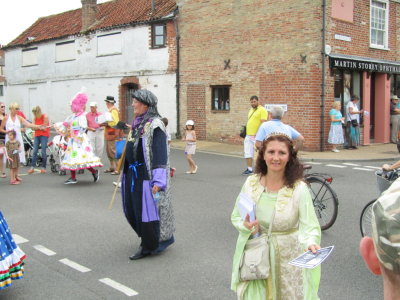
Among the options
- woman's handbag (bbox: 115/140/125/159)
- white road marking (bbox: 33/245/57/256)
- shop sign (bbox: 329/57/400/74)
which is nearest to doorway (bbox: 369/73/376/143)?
shop sign (bbox: 329/57/400/74)

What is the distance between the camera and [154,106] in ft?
19.6

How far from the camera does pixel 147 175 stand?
19.2 ft

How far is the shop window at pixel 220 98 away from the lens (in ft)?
69.5

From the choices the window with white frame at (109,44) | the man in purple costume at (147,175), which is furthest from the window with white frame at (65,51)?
the man in purple costume at (147,175)

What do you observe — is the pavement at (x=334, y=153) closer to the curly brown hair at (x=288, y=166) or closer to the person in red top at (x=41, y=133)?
the person in red top at (x=41, y=133)

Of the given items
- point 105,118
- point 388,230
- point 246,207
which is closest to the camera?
point 388,230

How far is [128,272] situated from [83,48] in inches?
944

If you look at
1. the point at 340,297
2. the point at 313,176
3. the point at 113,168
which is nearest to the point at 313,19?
the point at 113,168

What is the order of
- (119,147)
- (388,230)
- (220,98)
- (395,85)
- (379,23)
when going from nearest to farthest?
(388,230)
(119,147)
(379,23)
(220,98)
(395,85)

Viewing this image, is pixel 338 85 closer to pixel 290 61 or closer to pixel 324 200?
pixel 290 61

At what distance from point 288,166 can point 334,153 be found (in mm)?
14129

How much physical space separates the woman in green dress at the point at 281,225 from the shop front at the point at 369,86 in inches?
589

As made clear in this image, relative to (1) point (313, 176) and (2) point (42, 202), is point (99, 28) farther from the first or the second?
(1) point (313, 176)

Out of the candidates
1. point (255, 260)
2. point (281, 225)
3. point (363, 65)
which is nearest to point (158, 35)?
point (363, 65)
